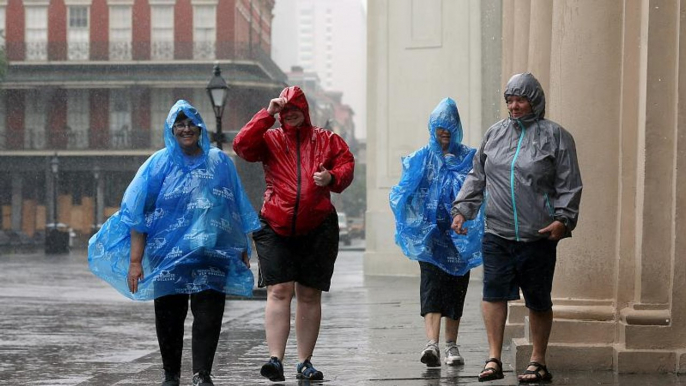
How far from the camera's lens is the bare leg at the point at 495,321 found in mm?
7652

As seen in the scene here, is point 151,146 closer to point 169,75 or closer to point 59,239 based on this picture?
point 169,75

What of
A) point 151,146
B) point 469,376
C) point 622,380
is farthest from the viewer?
point 151,146

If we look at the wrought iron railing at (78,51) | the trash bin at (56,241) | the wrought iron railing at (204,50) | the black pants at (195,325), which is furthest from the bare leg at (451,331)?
the wrought iron railing at (78,51)

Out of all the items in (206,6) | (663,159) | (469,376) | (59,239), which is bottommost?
(59,239)

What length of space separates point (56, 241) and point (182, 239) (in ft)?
128

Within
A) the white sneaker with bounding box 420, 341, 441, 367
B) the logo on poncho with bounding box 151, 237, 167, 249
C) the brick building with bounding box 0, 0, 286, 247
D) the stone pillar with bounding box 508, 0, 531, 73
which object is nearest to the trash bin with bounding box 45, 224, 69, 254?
the brick building with bounding box 0, 0, 286, 247

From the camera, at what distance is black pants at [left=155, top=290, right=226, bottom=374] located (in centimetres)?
755

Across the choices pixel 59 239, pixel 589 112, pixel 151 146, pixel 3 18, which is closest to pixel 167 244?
pixel 589 112

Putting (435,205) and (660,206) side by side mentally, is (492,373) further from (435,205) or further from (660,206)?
(435,205)

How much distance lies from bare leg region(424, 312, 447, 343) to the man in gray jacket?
1250 mm

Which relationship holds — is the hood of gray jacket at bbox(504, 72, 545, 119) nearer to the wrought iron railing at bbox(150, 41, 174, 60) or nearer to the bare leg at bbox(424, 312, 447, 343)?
the bare leg at bbox(424, 312, 447, 343)

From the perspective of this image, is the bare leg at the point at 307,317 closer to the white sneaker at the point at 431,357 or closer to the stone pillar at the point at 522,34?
the white sneaker at the point at 431,357

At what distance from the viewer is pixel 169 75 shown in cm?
6238

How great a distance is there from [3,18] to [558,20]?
59533mm
